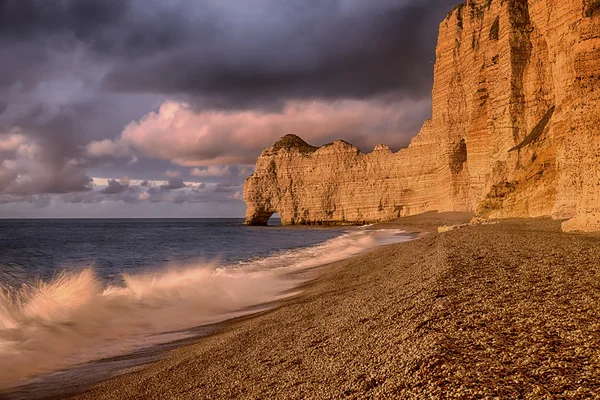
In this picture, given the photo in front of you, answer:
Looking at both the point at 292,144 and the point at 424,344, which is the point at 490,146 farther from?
the point at 292,144

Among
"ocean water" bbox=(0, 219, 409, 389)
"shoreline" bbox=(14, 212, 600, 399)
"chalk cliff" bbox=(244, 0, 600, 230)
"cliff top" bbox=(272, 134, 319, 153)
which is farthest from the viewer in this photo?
"cliff top" bbox=(272, 134, 319, 153)

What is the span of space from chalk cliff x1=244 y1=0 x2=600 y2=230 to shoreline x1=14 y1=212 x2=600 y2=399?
28.6 feet

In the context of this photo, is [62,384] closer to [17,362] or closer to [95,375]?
[95,375]

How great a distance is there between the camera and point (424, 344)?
4082mm

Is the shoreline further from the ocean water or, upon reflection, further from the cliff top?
the cliff top

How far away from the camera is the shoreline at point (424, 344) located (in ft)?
11.0

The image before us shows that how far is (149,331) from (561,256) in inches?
376

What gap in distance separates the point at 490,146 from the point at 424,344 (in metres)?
36.5

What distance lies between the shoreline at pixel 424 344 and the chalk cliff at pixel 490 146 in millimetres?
8728

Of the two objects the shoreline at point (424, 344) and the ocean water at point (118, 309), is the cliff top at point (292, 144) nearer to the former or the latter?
the ocean water at point (118, 309)

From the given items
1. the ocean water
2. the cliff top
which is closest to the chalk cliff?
the cliff top

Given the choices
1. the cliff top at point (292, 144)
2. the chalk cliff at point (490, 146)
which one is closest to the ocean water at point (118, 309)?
the chalk cliff at point (490, 146)

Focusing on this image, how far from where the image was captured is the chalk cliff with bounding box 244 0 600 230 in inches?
546

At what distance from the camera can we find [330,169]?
7488 cm
